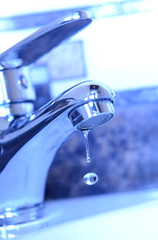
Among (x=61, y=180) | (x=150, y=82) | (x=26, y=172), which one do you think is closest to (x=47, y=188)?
(x=61, y=180)

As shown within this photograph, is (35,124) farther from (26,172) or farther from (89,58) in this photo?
(89,58)

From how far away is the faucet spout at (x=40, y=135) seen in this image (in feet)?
1.37

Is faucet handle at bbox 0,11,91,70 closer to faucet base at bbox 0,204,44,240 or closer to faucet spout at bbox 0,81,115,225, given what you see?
faucet spout at bbox 0,81,115,225

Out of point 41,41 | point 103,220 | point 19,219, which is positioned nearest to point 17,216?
point 19,219

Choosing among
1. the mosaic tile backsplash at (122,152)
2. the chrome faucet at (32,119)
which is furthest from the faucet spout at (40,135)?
the mosaic tile backsplash at (122,152)

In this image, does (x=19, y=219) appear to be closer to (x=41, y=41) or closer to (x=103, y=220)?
(x=103, y=220)

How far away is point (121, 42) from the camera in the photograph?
633mm

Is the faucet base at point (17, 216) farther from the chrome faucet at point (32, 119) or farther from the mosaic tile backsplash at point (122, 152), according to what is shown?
the mosaic tile backsplash at point (122, 152)

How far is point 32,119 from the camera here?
463 mm

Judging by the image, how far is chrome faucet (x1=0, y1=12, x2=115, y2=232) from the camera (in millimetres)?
424

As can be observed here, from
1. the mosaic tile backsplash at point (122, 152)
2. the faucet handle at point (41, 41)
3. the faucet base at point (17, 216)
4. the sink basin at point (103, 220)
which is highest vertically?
the faucet handle at point (41, 41)

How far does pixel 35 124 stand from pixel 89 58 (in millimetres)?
217

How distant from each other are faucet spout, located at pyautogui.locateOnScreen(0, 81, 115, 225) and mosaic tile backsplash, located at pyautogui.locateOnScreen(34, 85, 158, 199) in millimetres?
104

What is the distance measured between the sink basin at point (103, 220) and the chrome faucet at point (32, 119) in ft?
0.16
